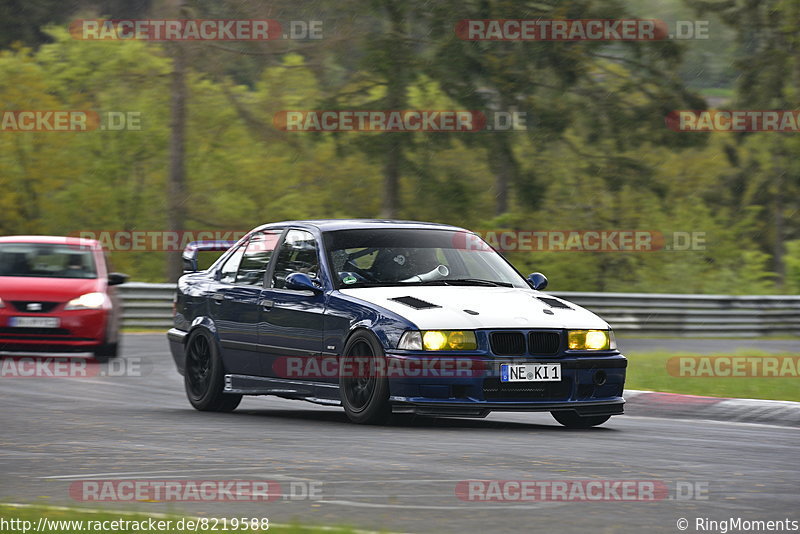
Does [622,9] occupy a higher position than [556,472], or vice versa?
[622,9]

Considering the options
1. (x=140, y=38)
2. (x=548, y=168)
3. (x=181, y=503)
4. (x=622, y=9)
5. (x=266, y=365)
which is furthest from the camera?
(x=140, y=38)

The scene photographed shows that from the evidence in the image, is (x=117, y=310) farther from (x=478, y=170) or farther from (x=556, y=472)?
(x=478, y=170)

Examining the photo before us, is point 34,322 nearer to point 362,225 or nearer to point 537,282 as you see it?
point 362,225

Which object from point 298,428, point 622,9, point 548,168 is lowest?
point 298,428

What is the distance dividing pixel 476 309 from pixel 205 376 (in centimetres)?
321

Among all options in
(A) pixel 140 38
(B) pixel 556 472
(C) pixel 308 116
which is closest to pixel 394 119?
(C) pixel 308 116

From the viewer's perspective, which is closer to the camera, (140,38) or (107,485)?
(107,485)

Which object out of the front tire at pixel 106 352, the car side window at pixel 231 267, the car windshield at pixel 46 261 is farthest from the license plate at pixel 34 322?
the car side window at pixel 231 267

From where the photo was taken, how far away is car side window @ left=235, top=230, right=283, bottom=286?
13.0 metres

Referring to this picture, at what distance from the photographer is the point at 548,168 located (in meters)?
43.9

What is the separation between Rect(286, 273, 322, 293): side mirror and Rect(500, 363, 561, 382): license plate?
5.95 ft

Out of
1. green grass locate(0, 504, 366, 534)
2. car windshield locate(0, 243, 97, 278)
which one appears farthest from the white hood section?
car windshield locate(0, 243, 97, 278)

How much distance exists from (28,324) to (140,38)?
35273 mm

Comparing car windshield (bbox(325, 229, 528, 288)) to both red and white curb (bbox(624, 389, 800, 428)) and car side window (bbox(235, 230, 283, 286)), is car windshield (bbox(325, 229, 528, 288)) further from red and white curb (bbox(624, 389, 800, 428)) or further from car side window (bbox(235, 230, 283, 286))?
red and white curb (bbox(624, 389, 800, 428))
